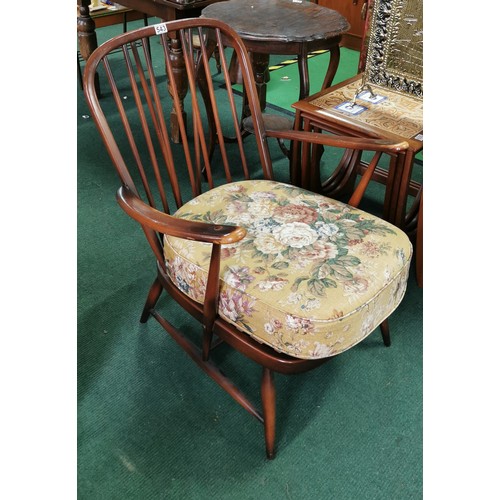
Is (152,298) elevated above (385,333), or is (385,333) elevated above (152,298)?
(152,298)

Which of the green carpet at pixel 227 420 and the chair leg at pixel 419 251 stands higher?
the chair leg at pixel 419 251

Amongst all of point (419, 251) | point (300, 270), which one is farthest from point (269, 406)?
point (419, 251)

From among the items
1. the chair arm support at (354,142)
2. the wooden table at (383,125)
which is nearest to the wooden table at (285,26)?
the wooden table at (383,125)

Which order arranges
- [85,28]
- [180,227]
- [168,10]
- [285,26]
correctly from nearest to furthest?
1. [180,227]
2. [285,26]
3. [168,10]
4. [85,28]

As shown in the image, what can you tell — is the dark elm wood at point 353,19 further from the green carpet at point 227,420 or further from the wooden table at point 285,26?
the green carpet at point 227,420

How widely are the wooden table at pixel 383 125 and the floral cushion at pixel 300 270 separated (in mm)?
324

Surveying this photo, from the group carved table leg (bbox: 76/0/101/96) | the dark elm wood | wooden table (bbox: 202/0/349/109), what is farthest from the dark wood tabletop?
the dark elm wood

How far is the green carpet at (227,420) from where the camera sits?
1351 mm

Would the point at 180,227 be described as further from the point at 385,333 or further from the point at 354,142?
the point at 385,333

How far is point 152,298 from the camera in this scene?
1684 millimetres

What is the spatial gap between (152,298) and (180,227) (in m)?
0.65

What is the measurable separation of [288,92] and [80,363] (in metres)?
2.38

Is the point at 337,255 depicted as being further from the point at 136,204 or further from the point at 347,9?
the point at 347,9

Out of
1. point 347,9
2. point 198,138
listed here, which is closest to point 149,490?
point 198,138
